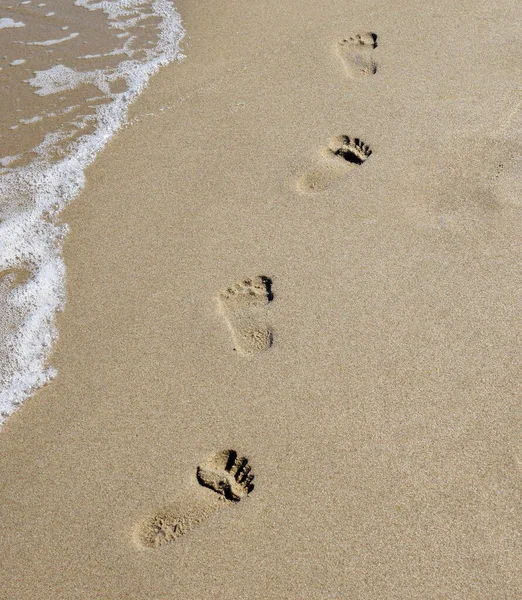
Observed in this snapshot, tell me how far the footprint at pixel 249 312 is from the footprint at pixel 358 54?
66.3 inches

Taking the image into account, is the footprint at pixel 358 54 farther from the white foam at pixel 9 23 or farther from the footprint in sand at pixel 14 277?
the white foam at pixel 9 23

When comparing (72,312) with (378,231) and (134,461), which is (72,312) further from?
(378,231)

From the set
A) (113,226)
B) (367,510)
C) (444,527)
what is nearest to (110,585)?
(367,510)

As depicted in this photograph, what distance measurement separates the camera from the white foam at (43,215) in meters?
2.71

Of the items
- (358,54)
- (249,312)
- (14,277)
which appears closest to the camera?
(249,312)

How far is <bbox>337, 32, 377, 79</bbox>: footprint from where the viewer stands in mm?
Result: 3783

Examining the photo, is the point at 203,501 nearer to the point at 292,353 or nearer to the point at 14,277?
the point at 292,353

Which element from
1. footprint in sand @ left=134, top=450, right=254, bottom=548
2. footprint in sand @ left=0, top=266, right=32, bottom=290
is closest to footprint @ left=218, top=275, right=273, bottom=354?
footprint in sand @ left=134, top=450, right=254, bottom=548

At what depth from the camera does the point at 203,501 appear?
2197mm

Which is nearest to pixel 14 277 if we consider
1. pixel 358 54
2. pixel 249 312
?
pixel 249 312

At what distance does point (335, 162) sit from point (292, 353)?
1.18 m

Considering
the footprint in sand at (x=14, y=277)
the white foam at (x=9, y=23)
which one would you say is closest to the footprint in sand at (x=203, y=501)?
the footprint in sand at (x=14, y=277)

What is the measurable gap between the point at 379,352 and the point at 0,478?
150cm

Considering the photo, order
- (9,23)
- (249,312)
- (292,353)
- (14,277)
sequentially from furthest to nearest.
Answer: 1. (9,23)
2. (14,277)
3. (249,312)
4. (292,353)
